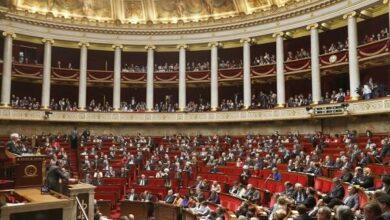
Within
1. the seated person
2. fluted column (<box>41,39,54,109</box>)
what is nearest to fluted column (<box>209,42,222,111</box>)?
fluted column (<box>41,39,54,109</box>)

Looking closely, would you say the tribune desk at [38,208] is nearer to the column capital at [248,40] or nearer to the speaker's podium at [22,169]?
the speaker's podium at [22,169]

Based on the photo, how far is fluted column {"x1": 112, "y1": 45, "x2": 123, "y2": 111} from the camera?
26516mm

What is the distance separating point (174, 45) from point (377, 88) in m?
14.6

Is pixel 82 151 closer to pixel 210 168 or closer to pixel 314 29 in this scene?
pixel 210 168

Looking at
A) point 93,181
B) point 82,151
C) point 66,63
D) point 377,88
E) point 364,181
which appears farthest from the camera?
point 66,63

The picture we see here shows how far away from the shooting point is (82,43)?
86.5ft

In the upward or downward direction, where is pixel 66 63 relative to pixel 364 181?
upward

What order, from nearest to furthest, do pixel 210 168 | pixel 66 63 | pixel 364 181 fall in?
pixel 364 181 → pixel 210 168 → pixel 66 63

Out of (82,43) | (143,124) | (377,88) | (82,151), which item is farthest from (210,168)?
(82,43)

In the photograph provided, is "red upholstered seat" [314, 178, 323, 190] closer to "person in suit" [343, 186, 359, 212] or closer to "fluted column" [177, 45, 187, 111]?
"person in suit" [343, 186, 359, 212]

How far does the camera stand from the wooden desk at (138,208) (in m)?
13.6

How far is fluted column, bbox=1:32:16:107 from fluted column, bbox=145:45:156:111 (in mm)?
9084

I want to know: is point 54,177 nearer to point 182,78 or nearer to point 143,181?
point 143,181

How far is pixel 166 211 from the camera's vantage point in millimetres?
12992
